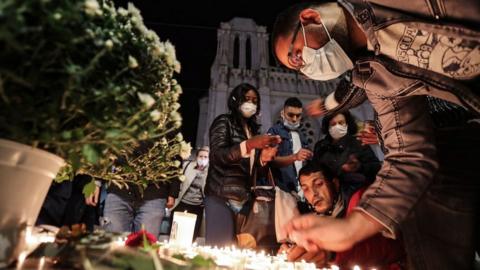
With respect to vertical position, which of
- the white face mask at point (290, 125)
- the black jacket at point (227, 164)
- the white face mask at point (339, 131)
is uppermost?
the white face mask at point (290, 125)

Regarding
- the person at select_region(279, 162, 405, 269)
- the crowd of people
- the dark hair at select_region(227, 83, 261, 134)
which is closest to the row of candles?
the crowd of people

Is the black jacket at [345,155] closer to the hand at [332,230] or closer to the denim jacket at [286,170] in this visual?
the denim jacket at [286,170]

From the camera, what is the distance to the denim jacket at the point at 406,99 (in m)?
1.11

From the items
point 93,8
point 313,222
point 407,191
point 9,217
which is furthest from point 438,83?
point 9,217

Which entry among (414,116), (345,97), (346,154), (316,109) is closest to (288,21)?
(345,97)

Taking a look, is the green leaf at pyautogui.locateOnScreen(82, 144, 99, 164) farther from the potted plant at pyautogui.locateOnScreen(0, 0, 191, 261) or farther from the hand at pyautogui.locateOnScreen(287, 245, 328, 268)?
the hand at pyautogui.locateOnScreen(287, 245, 328, 268)

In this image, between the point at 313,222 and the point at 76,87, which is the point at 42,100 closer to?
the point at 76,87

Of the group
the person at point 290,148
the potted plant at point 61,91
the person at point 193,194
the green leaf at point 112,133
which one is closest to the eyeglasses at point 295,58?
the potted plant at point 61,91

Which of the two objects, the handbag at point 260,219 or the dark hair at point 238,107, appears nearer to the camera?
the handbag at point 260,219

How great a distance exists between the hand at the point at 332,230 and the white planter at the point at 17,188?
0.83 m

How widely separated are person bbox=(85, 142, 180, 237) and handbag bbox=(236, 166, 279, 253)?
83cm

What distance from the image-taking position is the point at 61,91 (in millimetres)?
624

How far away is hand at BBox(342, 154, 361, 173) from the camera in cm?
299

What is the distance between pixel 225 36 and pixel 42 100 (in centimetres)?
2208
